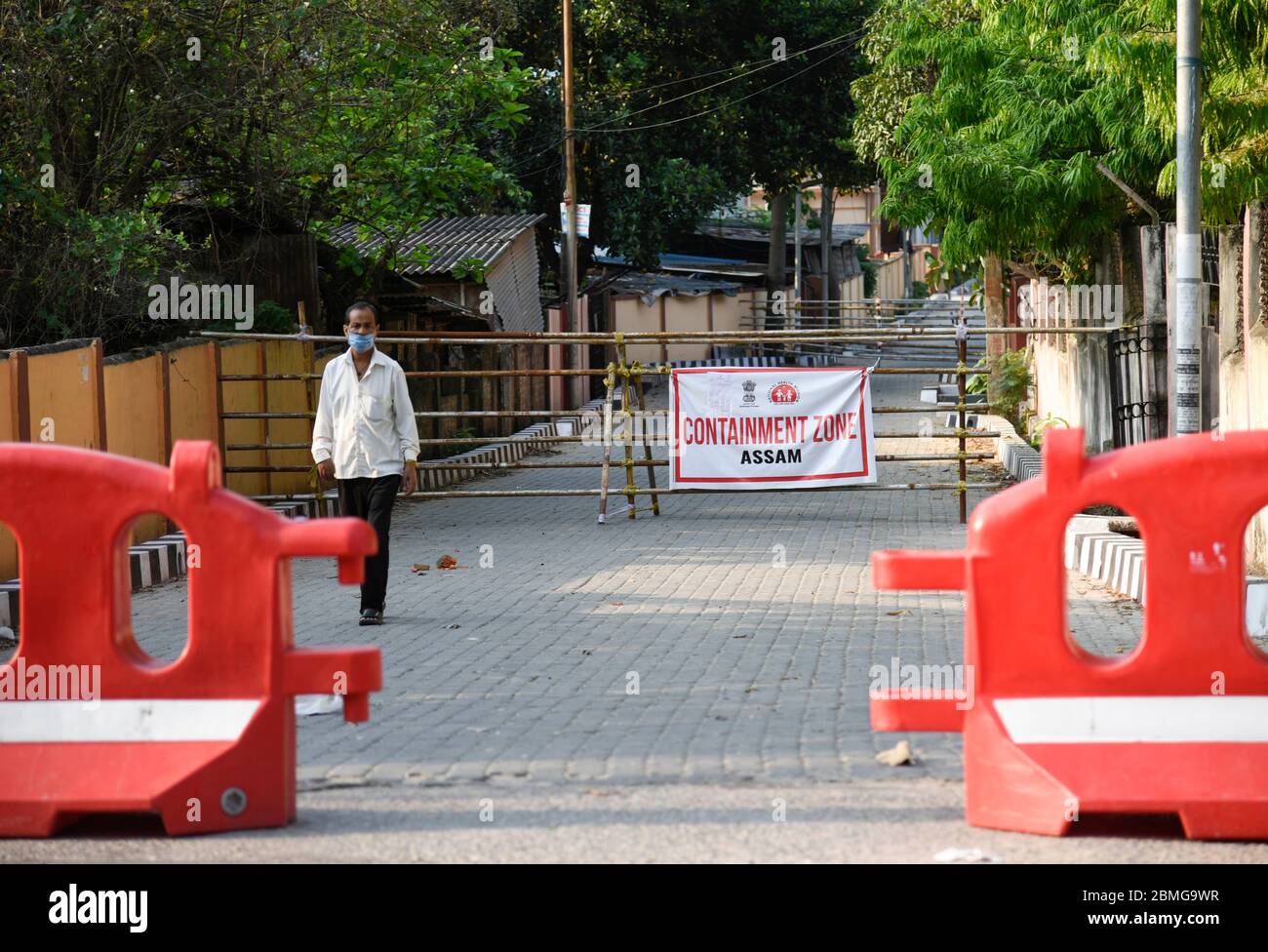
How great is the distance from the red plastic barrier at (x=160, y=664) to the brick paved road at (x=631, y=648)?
0.21 m

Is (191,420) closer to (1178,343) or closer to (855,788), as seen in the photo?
(1178,343)

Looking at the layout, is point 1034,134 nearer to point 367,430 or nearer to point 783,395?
point 783,395

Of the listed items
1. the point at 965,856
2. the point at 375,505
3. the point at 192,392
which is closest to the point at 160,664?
the point at 965,856

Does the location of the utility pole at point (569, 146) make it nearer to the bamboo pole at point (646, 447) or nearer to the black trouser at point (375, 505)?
the bamboo pole at point (646, 447)

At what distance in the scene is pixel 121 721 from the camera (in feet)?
17.2

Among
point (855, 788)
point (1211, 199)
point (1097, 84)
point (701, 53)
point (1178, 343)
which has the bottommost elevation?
point (855, 788)

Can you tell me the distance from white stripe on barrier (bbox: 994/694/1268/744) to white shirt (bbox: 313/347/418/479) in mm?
5548

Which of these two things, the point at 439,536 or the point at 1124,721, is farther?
the point at 439,536

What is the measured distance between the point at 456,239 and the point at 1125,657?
84.2ft

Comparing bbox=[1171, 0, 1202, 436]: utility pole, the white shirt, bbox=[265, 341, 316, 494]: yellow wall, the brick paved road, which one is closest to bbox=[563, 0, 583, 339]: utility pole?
bbox=[265, 341, 316, 494]: yellow wall

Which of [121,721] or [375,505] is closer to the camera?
[121,721]

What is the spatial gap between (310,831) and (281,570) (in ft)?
2.71
